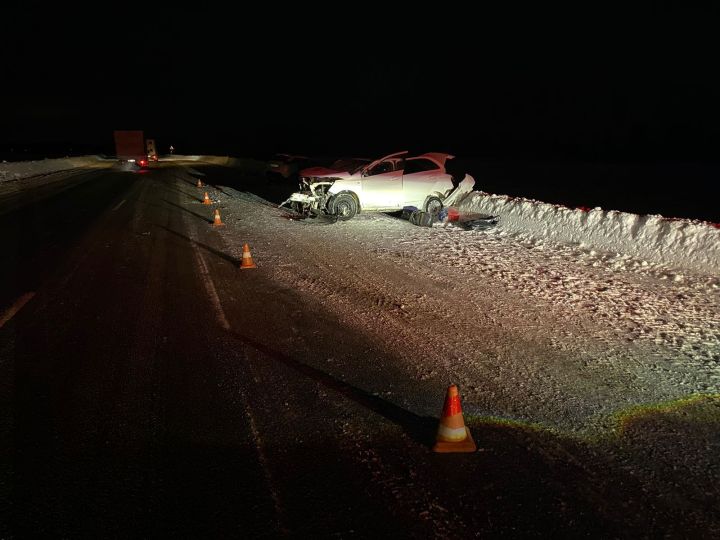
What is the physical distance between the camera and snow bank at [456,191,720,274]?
28.5ft

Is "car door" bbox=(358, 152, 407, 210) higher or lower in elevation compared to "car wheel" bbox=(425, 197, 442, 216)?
higher

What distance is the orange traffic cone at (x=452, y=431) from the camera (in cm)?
369

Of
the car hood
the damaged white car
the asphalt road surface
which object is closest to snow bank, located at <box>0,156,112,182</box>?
the car hood

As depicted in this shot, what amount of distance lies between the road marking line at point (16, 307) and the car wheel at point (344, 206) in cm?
823

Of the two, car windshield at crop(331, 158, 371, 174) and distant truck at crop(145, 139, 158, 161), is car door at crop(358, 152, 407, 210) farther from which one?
distant truck at crop(145, 139, 158, 161)

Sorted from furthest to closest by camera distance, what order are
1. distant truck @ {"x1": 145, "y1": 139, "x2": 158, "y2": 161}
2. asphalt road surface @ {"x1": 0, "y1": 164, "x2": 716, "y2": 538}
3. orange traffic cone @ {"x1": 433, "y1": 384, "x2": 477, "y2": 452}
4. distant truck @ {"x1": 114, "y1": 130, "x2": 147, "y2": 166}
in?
distant truck @ {"x1": 145, "y1": 139, "x2": 158, "y2": 161} < distant truck @ {"x1": 114, "y1": 130, "x2": 147, "y2": 166} < orange traffic cone @ {"x1": 433, "y1": 384, "x2": 477, "y2": 452} < asphalt road surface @ {"x1": 0, "y1": 164, "x2": 716, "y2": 538}

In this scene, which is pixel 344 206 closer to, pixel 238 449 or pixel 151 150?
pixel 238 449

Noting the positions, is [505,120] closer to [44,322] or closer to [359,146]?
[359,146]

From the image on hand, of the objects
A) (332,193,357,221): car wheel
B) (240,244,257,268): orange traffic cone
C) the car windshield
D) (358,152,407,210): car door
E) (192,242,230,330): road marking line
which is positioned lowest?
(192,242,230,330): road marking line

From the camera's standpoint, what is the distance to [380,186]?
14234 mm

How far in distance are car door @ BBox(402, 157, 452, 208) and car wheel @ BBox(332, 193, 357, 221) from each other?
57.2 inches

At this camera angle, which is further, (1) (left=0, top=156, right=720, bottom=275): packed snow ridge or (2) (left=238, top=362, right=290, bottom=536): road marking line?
(1) (left=0, top=156, right=720, bottom=275): packed snow ridge

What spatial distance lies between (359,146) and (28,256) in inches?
2842

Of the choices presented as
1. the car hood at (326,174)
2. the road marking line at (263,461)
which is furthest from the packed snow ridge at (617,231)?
the road marking line at (263,461)
